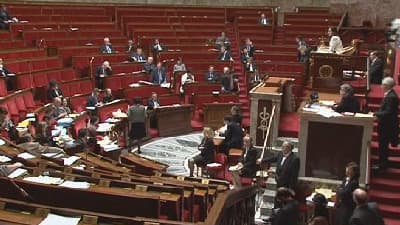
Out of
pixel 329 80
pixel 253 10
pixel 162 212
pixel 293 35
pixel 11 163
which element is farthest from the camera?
pixel 253 10

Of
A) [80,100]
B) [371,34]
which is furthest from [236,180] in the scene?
[371,34]

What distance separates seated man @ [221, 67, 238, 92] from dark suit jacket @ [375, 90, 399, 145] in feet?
19.3

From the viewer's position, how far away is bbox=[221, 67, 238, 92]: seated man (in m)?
12.9

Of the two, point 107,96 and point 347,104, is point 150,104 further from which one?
point 347,104

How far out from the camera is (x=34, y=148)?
734 cm

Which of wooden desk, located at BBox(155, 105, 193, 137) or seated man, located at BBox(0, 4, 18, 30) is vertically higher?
seated man, located at BBox(0, 4, 18, 30)

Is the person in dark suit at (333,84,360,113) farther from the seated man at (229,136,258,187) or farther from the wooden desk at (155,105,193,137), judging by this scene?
the wooden desk at (155,105,193,137)

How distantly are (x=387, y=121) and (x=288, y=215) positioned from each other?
273cm

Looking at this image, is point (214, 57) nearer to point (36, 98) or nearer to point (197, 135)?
point (197, 135)

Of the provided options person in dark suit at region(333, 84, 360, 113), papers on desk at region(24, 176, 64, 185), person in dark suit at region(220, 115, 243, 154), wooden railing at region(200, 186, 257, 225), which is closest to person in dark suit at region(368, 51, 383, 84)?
person in dark suit at region(220, 115, 243, 154)

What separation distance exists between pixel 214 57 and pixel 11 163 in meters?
9.55

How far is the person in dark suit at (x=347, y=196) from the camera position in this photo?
19.3 ft

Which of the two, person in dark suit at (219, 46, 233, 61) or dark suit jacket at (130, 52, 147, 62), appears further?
person in dark suit at (219, 46, 233, 61)

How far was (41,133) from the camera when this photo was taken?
8.26 meters
